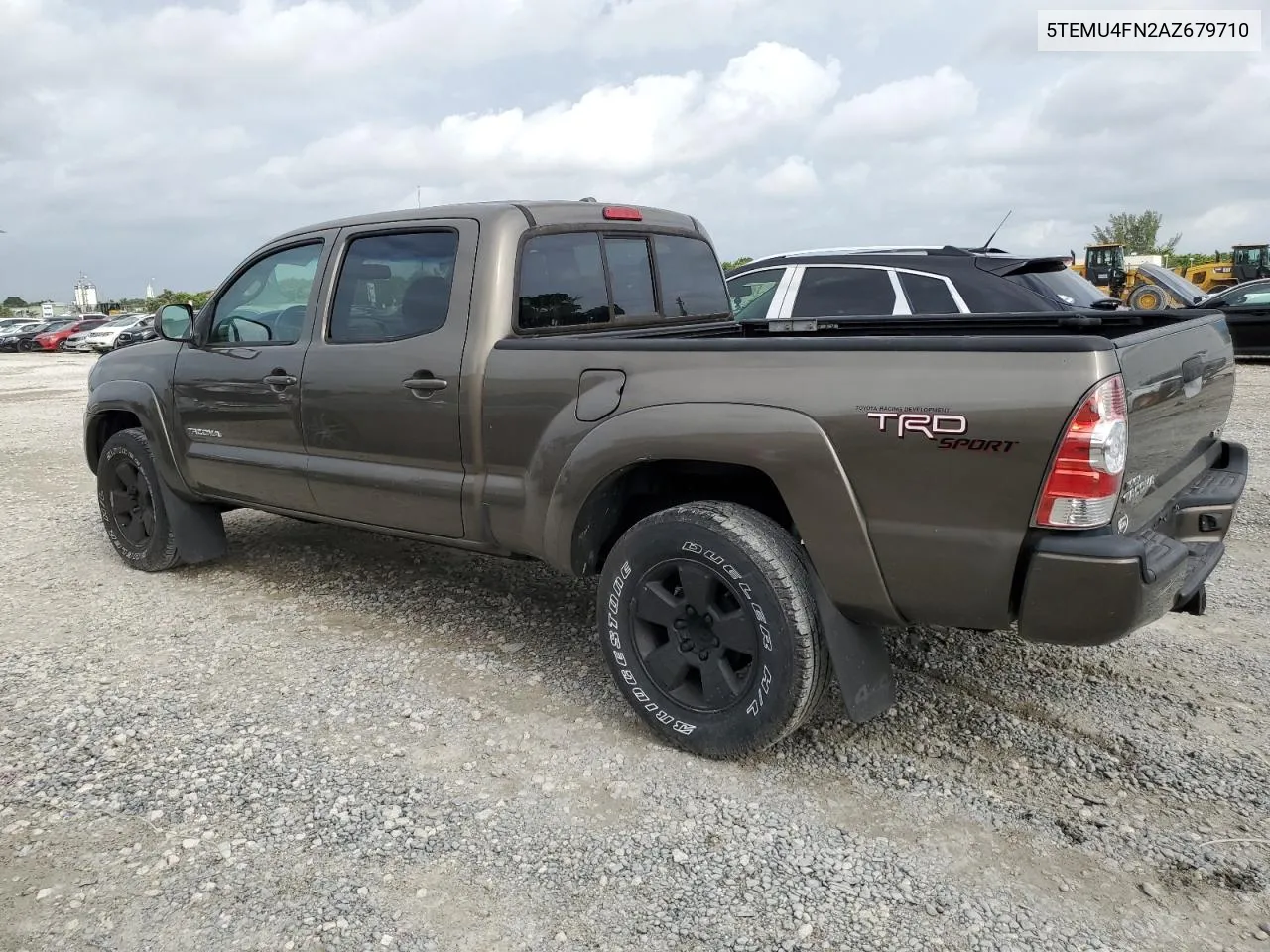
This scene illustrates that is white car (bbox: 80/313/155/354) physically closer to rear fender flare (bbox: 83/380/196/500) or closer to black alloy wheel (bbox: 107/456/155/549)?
black alloy wheel (bbox: 107/456/155/549)

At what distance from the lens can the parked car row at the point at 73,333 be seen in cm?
3391

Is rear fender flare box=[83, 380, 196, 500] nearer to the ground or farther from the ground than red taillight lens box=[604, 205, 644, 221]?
nearer to the ground

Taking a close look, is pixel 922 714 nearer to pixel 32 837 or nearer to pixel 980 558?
pixel 980 558

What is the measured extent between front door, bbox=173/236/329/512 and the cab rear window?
1121 mm

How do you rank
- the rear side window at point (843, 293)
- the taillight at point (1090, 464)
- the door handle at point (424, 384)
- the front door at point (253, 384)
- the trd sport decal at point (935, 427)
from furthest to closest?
the rear side window at point (843, 293) → the front door at point (253, 384) → the door handle at point (424, 384) → the trd sport decal at point (935, 427) → the taillight at point (1090, 464)

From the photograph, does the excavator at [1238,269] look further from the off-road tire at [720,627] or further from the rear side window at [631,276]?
the off-road tire at [720,627]

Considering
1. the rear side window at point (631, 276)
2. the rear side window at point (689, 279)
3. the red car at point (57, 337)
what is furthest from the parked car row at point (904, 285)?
the red car at point (57, 337)

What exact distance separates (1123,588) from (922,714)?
3.93ft

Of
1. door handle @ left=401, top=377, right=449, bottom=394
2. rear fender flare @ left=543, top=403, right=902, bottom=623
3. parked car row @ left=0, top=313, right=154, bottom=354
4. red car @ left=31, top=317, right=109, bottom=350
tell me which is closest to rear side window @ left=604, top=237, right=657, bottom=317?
door handle @ left=401, top=377, right=449, bottom=394

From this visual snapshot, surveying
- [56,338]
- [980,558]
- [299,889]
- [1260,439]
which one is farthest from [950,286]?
[56,338]

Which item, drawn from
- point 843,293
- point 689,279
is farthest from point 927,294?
point 689,279

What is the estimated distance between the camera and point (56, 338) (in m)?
36.6

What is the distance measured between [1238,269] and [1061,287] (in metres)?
21.7

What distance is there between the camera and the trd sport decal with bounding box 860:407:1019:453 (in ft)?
8.28
